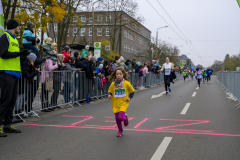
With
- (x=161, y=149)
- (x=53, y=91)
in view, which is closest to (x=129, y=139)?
(x=161, y=149)

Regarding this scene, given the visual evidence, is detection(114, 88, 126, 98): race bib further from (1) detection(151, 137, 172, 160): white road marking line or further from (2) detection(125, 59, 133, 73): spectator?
(2) detection(125, 59, 133, 73): spectator

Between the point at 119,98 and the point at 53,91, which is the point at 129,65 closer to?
the point at 53,91

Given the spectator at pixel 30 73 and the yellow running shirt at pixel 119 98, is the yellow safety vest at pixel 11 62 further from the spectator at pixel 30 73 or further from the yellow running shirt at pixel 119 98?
the yellow running shirt at pixel 119 98

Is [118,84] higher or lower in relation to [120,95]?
higher

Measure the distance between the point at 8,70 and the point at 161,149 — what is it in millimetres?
3518

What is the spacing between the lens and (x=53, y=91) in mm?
9320

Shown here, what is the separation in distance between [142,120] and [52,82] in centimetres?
341

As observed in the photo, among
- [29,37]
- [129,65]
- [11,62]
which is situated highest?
[29,37]

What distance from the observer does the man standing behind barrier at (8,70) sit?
575cm

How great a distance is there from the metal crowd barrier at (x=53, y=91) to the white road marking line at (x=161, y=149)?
13.3 feet

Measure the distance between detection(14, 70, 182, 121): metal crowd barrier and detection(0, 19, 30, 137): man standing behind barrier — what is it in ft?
4.27

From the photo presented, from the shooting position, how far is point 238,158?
4297 millimetres

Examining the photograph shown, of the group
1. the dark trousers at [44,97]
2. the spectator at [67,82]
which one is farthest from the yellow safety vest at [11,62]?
the spectator at [67,82]

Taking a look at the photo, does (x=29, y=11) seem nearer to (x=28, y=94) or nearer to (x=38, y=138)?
(x=28, y=94)
